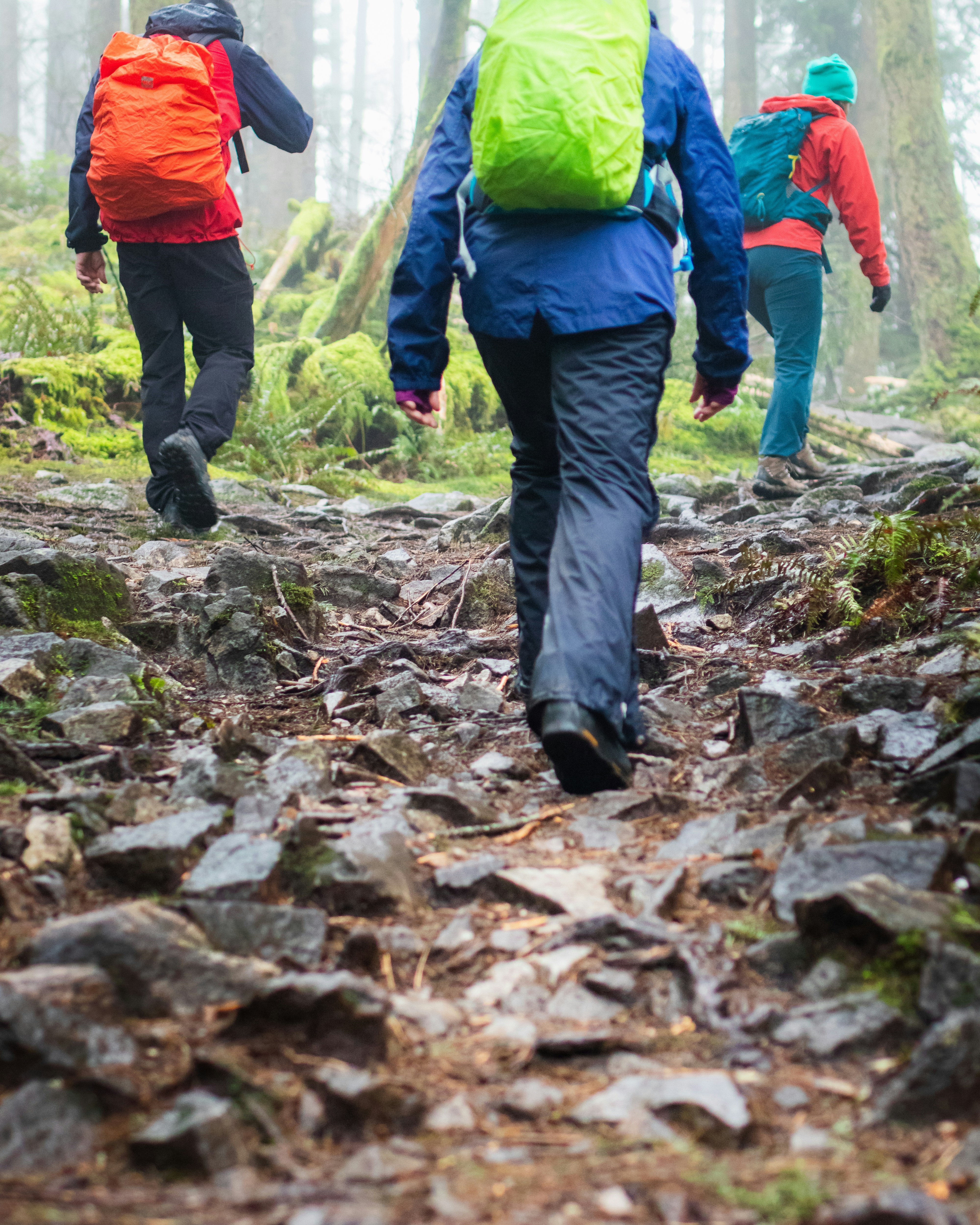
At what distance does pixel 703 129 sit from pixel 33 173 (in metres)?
18.9

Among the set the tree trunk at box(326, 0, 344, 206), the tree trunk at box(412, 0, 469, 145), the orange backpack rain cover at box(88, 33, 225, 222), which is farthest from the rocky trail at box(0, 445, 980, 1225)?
the tree trunk at box(326, 0, 344, 206)

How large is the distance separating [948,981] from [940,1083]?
0.48 ft

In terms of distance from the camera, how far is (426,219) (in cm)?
257

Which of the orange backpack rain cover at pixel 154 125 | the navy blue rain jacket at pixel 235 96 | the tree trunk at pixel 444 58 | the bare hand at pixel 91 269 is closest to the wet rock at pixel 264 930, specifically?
the orange backpack rain cover at pixel 154 125

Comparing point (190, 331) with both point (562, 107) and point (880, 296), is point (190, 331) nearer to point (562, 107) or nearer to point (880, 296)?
point (562, 107)

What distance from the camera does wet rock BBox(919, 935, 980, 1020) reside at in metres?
1.29

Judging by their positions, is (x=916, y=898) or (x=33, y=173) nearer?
(x=916, y=898)

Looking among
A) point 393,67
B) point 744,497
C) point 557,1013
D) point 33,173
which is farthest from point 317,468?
point 393,67

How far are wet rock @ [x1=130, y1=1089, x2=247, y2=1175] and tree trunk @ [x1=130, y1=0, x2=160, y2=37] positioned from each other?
1330cm

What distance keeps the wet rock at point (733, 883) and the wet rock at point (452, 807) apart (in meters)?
0.57

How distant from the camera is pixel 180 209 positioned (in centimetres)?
465

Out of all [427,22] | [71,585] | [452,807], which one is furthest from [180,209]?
[427,22]

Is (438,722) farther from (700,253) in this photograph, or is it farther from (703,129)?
(703,129)

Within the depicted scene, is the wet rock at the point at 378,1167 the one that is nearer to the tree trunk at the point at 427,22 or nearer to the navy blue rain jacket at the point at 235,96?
the navy blue rain jacket at the point at 235,96
